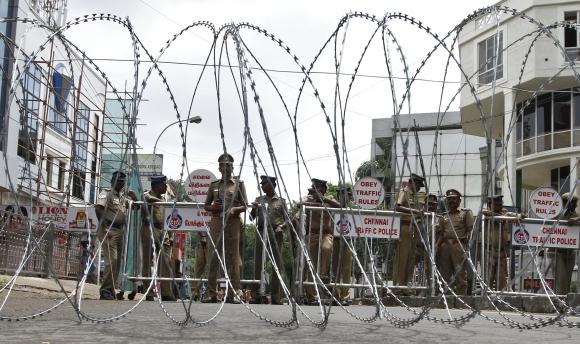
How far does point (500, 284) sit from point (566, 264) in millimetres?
1001

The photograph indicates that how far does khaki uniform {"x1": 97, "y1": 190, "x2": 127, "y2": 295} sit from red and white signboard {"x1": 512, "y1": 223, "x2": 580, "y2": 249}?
18.2ft

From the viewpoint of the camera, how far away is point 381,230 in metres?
11.7

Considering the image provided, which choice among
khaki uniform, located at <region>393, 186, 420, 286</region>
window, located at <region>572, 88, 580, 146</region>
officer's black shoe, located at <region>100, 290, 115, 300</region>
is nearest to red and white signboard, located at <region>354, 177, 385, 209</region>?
khaki uniform, located at <region>393, 186, 420, 286</region>

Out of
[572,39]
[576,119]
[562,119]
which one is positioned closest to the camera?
[572,39]

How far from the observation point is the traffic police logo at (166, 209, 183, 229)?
11523 millimetres

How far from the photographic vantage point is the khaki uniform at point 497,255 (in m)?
12.9

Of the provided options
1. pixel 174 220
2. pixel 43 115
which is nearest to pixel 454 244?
pixel 174 220

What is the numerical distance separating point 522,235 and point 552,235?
0.44 metres

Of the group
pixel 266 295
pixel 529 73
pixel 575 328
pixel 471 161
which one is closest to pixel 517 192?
pixel 529 73

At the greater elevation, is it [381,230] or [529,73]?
[529,73]

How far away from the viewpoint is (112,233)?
11430 millimetres

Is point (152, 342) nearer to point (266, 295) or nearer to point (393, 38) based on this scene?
point (393, 38)

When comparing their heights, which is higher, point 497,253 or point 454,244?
point 454,244

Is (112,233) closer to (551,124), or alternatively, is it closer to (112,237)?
(112,237)
